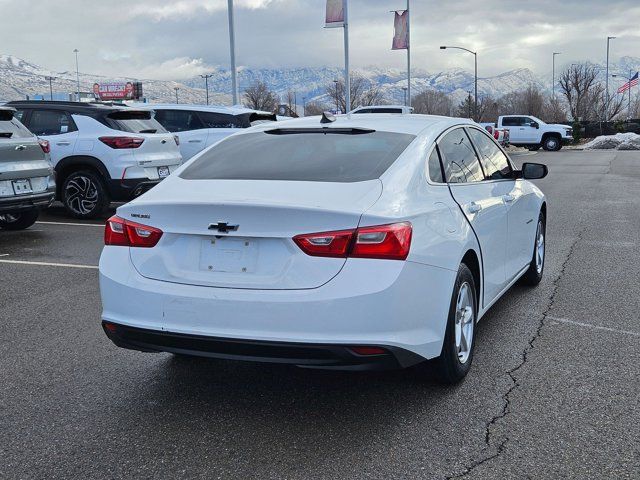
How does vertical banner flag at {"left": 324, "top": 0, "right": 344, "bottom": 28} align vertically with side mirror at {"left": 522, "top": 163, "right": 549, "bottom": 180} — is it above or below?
above

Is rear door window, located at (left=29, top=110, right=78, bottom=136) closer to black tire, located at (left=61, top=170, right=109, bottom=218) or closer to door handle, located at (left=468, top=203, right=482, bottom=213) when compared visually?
black tire, located at (left=61, top=170, right=109, bottom=218)

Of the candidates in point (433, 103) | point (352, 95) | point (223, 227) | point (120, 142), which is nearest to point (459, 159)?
point (223, 227)

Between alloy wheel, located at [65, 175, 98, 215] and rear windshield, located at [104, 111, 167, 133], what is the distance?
0.98 m

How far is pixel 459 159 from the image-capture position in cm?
492

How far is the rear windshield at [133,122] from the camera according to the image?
1152cm

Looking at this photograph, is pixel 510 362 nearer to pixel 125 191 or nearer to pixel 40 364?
pixel 40 364

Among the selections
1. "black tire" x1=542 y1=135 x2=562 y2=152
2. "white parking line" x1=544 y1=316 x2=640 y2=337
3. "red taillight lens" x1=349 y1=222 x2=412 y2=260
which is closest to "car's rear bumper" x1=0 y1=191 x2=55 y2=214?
"white parking line" x1=544 y1=316 x2=640 y2=337

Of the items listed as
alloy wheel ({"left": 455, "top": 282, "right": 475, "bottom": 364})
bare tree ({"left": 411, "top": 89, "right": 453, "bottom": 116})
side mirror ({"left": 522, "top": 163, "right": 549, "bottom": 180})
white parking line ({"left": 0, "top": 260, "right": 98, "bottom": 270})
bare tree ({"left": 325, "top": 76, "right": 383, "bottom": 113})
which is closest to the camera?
alloy wheel ({"left": 455, "top": 282, "right": 475, "bottom": 364})

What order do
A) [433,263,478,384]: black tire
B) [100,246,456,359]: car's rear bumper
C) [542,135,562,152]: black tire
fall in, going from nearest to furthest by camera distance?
[100,246,456,359]: car's rear bumper < [433,263,478,384]: black tire < [542,135,562,152]: black tire

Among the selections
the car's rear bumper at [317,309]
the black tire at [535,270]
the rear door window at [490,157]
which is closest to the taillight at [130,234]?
the car's rear bumper at [317,309]

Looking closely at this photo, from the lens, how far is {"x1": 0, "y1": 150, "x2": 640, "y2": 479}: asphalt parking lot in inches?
132

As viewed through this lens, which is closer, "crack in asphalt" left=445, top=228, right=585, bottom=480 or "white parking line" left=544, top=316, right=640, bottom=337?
"crack in asphalt" left=445, top=228, right=585, bottom=480

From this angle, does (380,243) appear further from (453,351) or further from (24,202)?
(24,202)

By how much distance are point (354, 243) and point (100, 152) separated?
8770 millimetres
